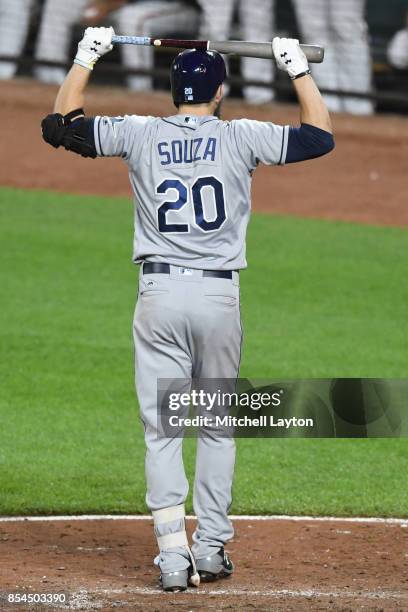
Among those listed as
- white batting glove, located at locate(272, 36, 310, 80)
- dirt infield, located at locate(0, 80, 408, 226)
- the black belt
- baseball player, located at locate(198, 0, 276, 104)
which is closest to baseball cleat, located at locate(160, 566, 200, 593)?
the black belt

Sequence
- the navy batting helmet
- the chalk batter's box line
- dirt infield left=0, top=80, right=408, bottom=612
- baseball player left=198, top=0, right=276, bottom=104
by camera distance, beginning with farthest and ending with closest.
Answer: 1. baseball player left=198, top=0, right=276, bottom=104
2. the chalk batter's box line
3. the navy batting helmet
4. dirt infield left=0, top=80, right=408, bottom=612

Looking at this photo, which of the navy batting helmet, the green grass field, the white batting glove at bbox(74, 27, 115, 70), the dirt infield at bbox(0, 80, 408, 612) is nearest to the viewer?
the dirt infield at bbox(0, 80, 408, 612)

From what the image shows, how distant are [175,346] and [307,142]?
0.93 metres

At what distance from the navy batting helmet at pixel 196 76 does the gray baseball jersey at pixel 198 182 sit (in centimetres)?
11

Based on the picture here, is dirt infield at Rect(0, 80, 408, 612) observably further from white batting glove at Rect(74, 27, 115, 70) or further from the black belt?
white batting glove at Rect(74, 27, 115, 70)

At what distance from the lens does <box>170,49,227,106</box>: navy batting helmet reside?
4.94 metres

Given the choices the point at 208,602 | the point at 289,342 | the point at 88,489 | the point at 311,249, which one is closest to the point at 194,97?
the point at 208,602

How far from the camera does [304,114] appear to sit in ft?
16.1

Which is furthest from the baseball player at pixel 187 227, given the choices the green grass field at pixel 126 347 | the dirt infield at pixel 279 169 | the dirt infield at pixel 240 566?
the dirt infield at pixel 279 169

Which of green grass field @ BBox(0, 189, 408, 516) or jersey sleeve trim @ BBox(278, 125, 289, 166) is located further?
green grass field @ BBox(0, 189, 408, 516)

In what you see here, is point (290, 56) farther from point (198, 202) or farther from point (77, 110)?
point (77, 110)

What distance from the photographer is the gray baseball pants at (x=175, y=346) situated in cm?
486

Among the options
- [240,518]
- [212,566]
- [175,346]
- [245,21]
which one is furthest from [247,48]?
[245,21]

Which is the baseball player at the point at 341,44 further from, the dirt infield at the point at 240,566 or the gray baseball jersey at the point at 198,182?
the gray baseball jersey at the point at 198,182
